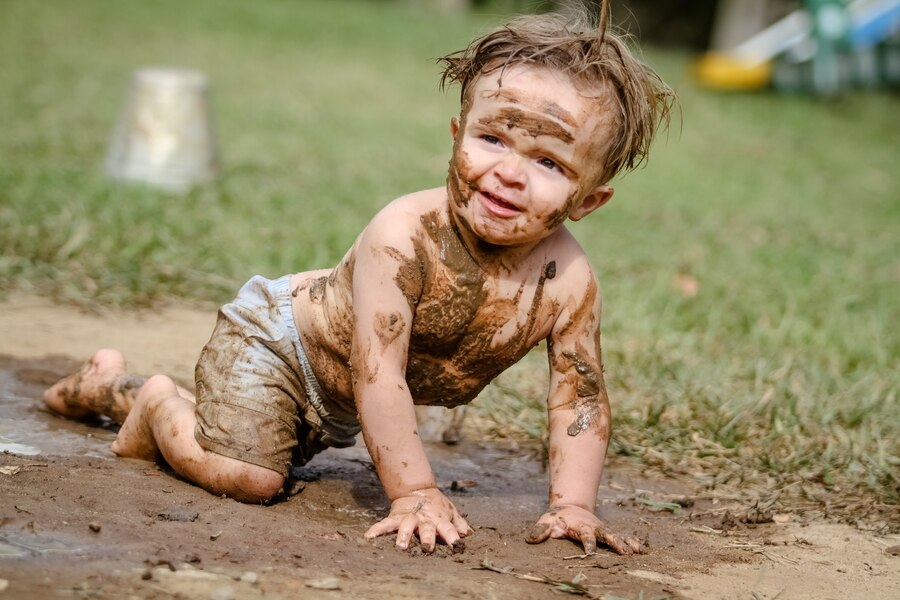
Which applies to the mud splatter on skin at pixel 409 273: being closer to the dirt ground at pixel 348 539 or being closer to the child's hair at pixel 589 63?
the child's hair at pixel 589 63

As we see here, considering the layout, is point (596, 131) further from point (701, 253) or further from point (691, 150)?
point (691, 150)

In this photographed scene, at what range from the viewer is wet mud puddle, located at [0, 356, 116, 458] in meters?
3.19

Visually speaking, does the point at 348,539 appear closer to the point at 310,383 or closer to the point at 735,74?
the point at 310,383

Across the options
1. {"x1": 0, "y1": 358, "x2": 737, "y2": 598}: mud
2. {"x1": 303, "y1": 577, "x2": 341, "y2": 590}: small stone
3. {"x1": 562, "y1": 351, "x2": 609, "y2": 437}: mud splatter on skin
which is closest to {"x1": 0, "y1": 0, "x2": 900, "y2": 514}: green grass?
{"x1": 562, "y1": 351, "x2": 609, "y2": 437}: mud splatter on skin

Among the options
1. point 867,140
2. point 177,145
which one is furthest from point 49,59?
point 867,140

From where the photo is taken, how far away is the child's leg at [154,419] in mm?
2932

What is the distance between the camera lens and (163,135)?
678 cm

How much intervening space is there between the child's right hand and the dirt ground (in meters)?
0.03

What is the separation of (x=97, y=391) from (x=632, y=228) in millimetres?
4099

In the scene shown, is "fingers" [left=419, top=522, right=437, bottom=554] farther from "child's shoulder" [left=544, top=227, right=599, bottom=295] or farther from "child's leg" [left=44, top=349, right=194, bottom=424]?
"child's leg" [left=44, top=349, right=194, bottom=424]

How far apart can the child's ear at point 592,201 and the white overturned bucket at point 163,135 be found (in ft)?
13.6

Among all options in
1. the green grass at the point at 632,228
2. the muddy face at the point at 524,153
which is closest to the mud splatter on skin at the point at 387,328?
the muddy face at the point at 524,153

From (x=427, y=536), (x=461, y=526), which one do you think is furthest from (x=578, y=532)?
(x=427, y=536)

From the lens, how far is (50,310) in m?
4.45
